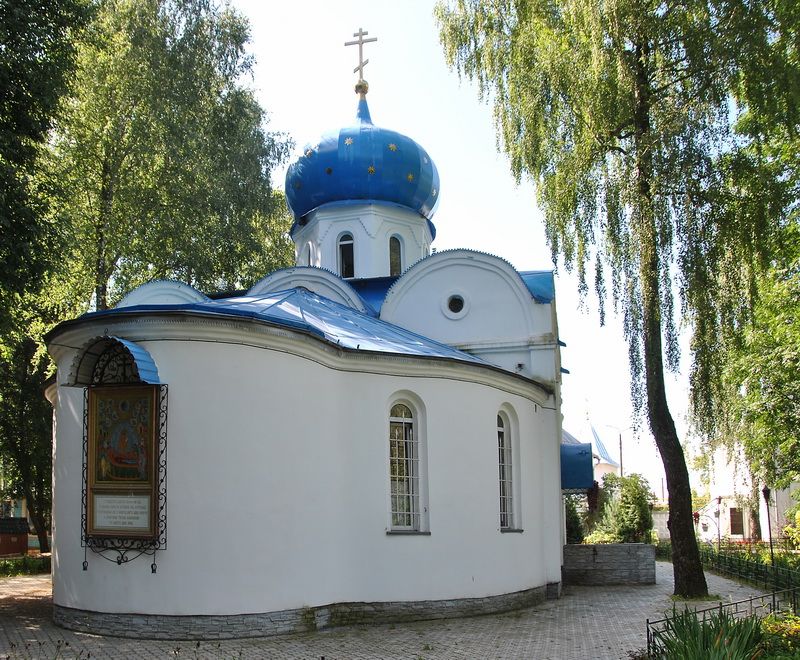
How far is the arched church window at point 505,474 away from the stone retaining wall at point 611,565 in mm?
4428

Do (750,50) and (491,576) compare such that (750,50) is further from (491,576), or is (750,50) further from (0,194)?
(0,194)

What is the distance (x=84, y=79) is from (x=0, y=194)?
9.10m

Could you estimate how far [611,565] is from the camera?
1828 cm

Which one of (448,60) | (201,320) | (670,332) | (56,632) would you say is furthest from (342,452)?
(448,60)

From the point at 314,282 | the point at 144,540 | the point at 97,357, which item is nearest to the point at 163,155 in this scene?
the point at 314,282

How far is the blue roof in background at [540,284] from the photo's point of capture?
1702 centimetres

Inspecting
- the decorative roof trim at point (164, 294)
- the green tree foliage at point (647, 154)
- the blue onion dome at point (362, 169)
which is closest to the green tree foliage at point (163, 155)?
the blue onion dome at point (362, 169)

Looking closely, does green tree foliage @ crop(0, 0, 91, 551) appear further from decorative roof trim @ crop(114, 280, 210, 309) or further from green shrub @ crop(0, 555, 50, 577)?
green shrub @ crop(0, 555, 50, 577)

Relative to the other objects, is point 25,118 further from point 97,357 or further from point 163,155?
Answer: point 163,155

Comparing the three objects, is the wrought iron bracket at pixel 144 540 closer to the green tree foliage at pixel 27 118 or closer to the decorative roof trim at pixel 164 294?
Result: the green tree foliage at pixel 27 118

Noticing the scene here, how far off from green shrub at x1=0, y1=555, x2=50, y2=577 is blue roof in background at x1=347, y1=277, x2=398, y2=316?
32.0 feet

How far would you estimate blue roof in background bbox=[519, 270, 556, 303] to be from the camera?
1702 cm

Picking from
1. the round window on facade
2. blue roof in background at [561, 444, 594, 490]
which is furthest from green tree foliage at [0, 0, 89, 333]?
blue roof in background at [561, 444, 594, 490]

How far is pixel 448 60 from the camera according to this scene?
16.9 m
